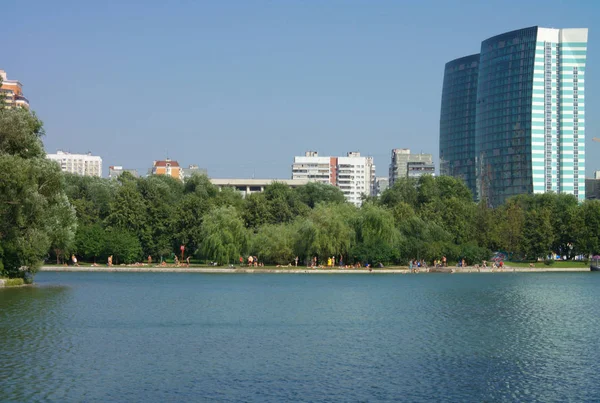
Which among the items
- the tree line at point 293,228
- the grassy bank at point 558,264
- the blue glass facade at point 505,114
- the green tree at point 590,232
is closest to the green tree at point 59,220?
the tree line at point 293,228

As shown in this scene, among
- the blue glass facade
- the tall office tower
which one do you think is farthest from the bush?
the tall office tower

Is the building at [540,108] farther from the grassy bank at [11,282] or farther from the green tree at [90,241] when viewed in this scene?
the grassy bank at [11,282]

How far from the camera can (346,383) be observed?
881 inches

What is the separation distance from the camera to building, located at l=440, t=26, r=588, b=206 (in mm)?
158500

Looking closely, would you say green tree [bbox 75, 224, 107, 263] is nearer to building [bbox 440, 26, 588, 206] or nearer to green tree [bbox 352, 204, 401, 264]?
green tree [bbox 352, 204, 401, 264]

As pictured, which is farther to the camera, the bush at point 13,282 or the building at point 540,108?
the building at point 540,108

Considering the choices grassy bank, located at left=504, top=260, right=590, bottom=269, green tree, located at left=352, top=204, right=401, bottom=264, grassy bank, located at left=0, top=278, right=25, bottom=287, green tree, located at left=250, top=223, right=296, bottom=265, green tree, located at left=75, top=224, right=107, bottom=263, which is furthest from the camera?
grassy bank, located at left=504, top=260, right=590, bottom=269

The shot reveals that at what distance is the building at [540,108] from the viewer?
158 m

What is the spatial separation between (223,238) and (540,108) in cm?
10451

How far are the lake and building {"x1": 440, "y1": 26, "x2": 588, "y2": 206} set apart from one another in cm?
11552

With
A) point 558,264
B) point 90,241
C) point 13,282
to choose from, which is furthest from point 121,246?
point 558,264

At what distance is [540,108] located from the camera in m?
160

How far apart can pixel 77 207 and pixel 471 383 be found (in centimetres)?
7404

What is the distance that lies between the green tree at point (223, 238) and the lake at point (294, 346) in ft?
81.2
